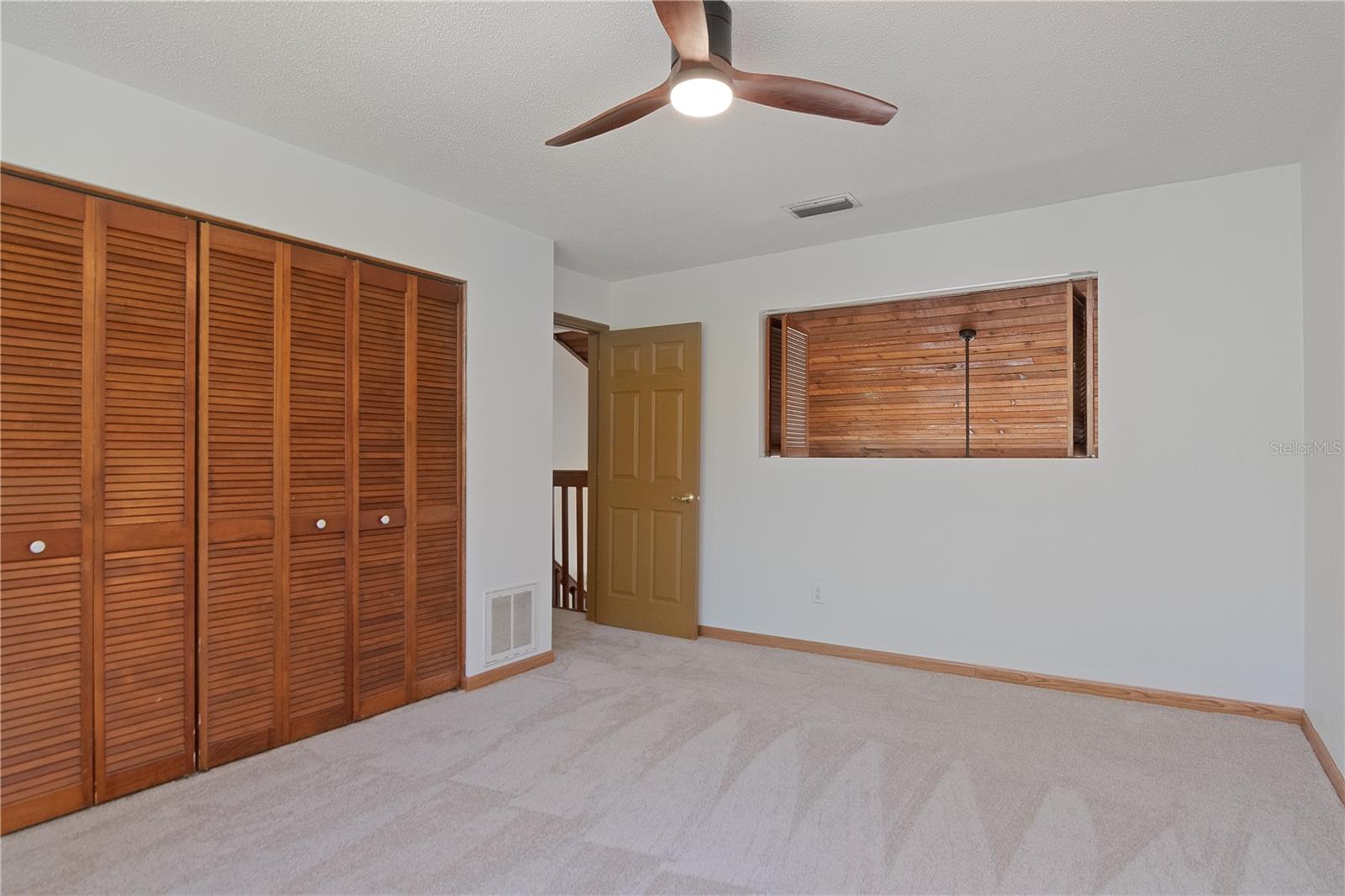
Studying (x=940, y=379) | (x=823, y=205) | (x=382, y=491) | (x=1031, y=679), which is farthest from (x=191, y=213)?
(x=940, y=379)

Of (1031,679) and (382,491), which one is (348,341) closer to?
(382,491)

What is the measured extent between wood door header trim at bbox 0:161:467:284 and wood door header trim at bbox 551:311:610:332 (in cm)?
135

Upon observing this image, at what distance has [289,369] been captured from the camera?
115 inches

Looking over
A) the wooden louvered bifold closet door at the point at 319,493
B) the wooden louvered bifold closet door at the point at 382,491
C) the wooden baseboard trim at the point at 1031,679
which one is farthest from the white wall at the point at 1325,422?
the wooden louvered bifold closet door at the point at 319,493

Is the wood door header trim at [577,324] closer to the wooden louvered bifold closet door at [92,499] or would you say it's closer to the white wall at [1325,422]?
the wooden louvered bifold closet door at [92,499]

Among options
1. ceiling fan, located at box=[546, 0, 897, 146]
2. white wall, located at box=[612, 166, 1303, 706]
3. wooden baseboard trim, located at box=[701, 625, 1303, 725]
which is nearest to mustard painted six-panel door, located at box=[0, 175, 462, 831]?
ceiling fan, located at box=[546, 0, 897, 146]

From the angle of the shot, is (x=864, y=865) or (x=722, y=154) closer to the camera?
(x=864, y=865)

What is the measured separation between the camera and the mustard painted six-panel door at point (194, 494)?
2271 mm

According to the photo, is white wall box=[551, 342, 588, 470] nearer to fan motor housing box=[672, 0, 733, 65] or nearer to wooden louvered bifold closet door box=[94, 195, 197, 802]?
wooden louvered bifold closet door box=[94, 195, 197, 802]

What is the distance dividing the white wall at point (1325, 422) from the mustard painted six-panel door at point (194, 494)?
3718mm

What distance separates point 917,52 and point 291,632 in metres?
3.18

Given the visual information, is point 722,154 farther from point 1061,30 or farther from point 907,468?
point 907,468

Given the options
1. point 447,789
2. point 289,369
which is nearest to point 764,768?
point 447,789

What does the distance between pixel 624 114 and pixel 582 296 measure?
2849mm
